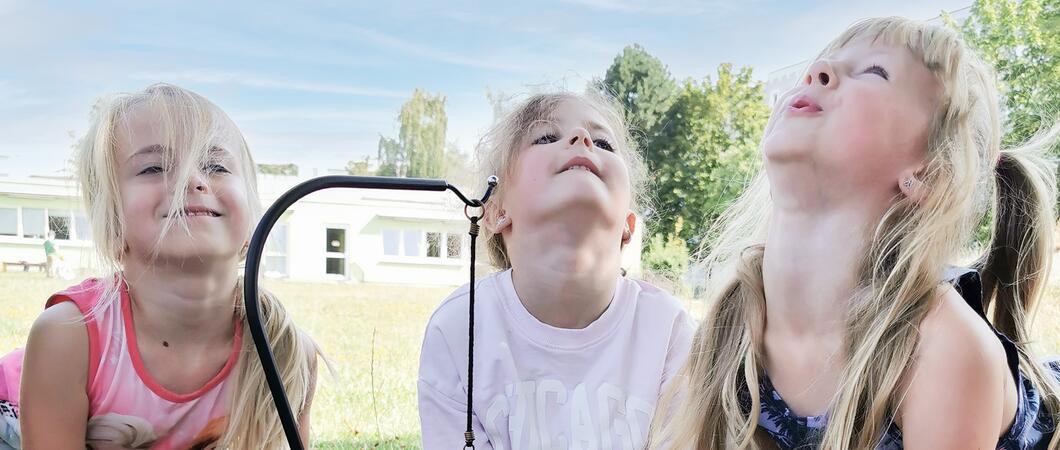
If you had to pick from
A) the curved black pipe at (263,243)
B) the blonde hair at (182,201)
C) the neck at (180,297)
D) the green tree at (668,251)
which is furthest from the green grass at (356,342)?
the green tree at (668,251)

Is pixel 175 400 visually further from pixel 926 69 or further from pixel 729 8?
pixel 729 8

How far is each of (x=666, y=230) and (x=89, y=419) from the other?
13.0 feet

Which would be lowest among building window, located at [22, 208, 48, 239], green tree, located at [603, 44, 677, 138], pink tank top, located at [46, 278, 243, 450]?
building window, located at [22, 208, 48, 239]

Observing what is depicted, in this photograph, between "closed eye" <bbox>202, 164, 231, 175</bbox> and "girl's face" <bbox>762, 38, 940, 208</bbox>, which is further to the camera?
"closed eye" <bbox>202, 164, 231, 175</bbox>

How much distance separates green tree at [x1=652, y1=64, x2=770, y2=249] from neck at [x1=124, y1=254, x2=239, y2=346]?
4275 mm

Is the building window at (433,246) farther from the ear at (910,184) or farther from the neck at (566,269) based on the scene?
the ear at (910,184)

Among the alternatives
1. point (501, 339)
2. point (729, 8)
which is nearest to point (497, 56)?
point (729, 8)

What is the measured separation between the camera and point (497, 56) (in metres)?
10.6

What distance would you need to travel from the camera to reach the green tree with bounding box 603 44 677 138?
809 centimetres

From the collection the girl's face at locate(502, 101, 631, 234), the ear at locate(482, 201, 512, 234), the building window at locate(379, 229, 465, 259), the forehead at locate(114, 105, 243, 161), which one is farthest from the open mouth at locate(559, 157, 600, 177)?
the building window at locate(379, 229, 465, 259)

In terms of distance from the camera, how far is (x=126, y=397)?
3.68ft

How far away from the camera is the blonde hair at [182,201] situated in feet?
3.67

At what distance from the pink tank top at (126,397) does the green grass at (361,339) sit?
0.21 m

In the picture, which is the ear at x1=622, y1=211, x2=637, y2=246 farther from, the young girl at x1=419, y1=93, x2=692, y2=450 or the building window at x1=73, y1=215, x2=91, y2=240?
the building window at x1=73, y1=215, x2=91, y2=240
